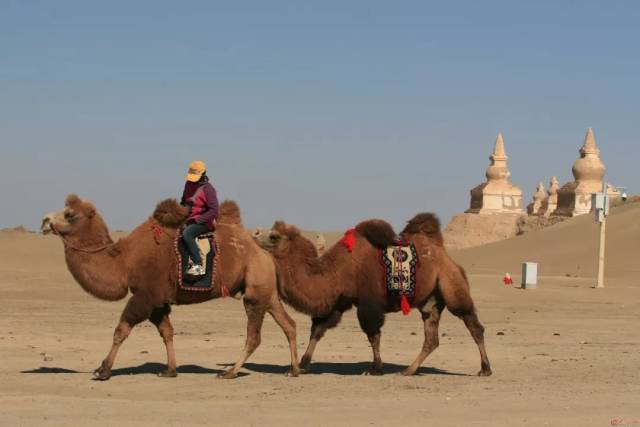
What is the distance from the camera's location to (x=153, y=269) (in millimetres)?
12492

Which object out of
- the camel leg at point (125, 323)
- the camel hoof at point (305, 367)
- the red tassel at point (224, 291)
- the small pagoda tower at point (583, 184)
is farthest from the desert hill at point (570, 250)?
the camel leg at point (125, 323)

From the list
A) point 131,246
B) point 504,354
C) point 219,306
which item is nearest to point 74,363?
A: point 131,246

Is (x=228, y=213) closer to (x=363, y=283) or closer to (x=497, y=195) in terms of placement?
(x=363, y=283)

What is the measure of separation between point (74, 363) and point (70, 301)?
1282 centimetres

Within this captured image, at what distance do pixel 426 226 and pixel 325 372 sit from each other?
209 cm

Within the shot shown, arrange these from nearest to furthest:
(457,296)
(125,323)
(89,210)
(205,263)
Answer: (125,323)
(89,210)
(205,263)
(457,296)

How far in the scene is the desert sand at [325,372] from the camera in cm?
998

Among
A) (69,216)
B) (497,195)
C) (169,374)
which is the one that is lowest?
(169,374)

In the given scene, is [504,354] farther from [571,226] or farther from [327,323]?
Answer: [571,226]

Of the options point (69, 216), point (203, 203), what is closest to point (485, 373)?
point (203, 203)

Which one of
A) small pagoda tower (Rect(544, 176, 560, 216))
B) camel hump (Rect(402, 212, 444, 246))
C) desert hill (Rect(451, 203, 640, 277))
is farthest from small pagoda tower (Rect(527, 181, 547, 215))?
camel hump (Rect(402, 212, 444, 246))

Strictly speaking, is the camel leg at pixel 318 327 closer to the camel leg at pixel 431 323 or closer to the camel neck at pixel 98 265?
the camel leg at pixel 431 323

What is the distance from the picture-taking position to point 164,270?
12.5 metres

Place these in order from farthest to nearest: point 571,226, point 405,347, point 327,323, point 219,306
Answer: point 571,226
point 219,306
point 405,347
point 327,323
